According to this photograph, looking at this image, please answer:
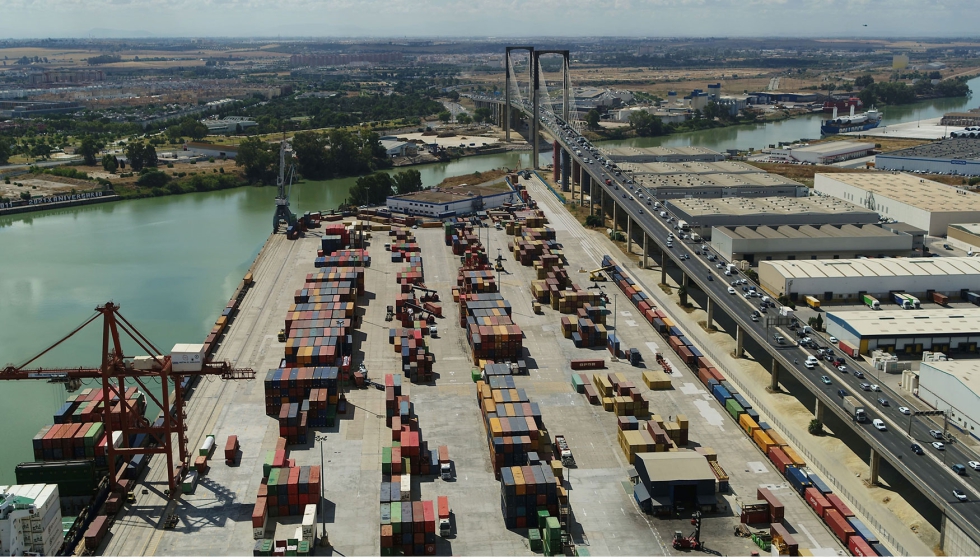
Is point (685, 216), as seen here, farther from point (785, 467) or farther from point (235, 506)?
point (235, 506)

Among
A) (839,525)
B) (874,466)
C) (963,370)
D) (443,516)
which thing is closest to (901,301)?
(963,370)

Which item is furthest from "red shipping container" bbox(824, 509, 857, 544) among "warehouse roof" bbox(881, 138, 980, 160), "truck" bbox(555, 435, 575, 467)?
"warehouse roof" bbox(881, 138, 980, 160)

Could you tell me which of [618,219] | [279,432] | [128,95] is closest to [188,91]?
[128,95]

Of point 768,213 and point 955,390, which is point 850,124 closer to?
point 768,213

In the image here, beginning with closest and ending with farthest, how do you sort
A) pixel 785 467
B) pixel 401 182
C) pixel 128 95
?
pixel 785 467 → pixel 401 182 → pixel 128 95

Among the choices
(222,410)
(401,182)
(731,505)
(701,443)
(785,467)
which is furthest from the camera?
(401,182)

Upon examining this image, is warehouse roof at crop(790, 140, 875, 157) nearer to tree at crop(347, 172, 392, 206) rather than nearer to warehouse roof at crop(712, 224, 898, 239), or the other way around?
warehouse roof at crop(712, 224, 898, 239)
